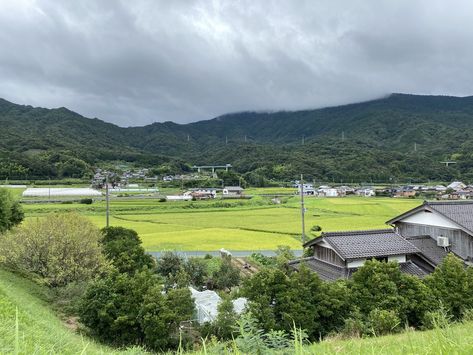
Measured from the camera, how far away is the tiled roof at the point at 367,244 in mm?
15039

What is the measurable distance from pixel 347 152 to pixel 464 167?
3253cm

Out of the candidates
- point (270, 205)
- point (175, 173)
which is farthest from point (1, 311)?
point (175, 173)

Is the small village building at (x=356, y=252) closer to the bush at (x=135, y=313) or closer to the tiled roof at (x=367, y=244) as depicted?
the tiled roof at (x=367, y=244)

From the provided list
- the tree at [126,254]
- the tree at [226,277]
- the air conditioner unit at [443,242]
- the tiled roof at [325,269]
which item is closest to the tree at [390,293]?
the tiled roof at [325,269]

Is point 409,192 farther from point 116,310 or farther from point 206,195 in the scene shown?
point 116,310

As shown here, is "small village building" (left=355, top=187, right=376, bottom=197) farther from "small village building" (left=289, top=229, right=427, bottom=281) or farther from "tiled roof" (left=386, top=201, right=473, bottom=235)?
"small village building" (left=289, top=229, right=427, bottom=281)

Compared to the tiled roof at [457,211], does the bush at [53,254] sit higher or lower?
lower

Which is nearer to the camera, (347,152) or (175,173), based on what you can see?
(175,173)

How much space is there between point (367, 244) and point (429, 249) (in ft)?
12.0

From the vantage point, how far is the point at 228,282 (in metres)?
18.6

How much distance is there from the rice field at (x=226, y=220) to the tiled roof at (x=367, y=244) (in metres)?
11.7

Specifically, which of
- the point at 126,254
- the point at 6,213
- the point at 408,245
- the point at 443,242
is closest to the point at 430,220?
the point at 443,242

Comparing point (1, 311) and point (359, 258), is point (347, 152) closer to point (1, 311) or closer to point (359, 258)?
point (359, 258)

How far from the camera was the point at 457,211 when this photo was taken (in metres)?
17.4
